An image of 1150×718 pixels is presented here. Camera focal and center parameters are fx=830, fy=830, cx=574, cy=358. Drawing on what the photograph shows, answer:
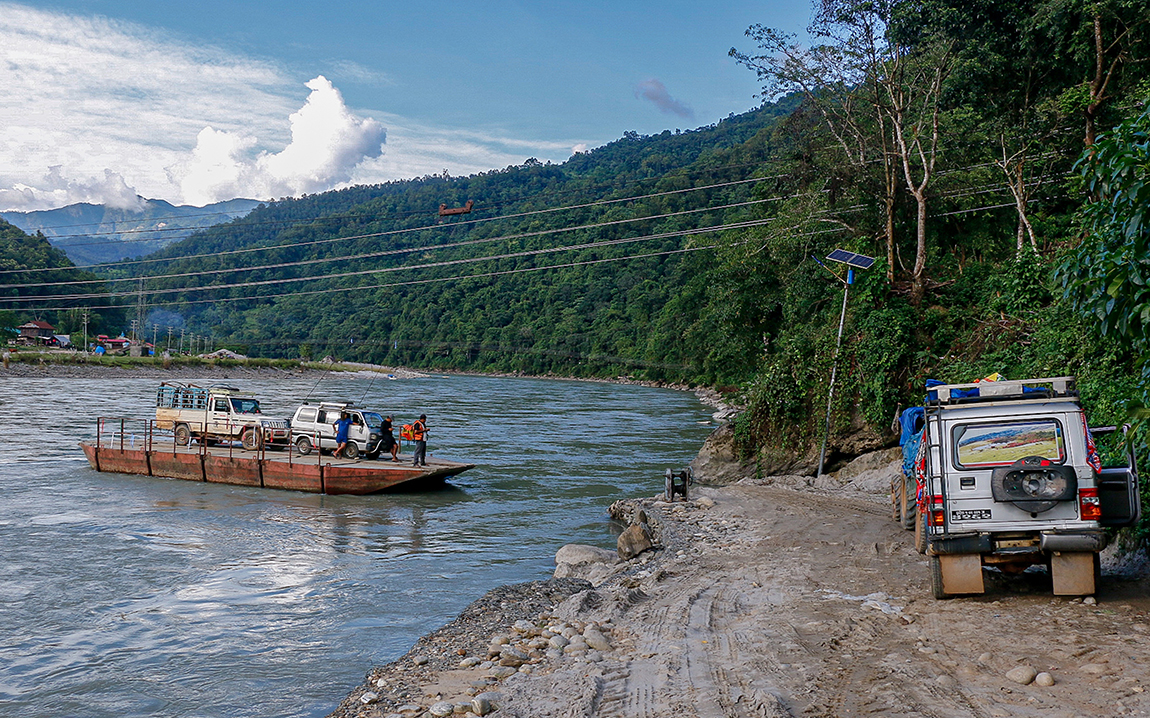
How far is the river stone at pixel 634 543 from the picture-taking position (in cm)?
1475

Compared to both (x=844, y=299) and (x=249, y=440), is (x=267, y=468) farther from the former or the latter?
(x=844, y=299)

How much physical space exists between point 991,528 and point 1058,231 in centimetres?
1904

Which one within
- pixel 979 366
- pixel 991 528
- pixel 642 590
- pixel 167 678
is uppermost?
pixel 979 366

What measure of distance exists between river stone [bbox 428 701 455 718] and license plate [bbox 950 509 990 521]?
554cm

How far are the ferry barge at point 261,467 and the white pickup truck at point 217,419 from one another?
1.31 ft

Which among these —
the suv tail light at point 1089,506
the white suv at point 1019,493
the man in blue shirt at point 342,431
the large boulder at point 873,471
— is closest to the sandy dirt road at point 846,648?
the white suv at point 1019,493

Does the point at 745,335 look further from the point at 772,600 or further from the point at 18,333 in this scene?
the point at 18,333

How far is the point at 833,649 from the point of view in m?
7.86

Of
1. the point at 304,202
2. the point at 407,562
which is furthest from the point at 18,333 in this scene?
the point at 407,562

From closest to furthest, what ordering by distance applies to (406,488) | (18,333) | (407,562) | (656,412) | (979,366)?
(407,562), (979,366), (406,488), (656,412), (18,333)

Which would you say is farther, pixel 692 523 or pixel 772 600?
pixel 692 523

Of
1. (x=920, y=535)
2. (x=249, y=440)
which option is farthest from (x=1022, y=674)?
(x=249, y=440)

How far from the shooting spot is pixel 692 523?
677 inches

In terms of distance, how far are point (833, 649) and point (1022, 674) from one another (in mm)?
1667
